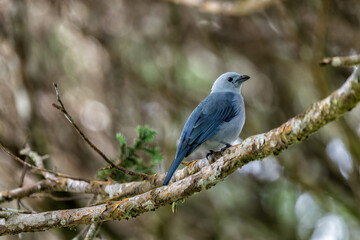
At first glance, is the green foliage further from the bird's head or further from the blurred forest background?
the blurred forest background

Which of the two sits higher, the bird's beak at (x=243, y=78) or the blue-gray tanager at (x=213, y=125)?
the bird's beak at (x=243, y=78)

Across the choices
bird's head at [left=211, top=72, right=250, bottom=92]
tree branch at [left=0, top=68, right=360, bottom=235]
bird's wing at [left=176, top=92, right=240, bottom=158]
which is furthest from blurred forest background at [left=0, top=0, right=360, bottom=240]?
tree branch at [left=0, top=68, right=360, bottom=235]

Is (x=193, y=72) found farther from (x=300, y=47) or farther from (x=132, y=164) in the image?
(x=132, y=164)

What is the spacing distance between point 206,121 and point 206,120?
0.02 m

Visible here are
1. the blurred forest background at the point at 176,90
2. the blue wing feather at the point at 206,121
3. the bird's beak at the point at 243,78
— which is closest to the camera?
the blue wing feather at the point at 206,121

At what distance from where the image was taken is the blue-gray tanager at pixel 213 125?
14.8ft

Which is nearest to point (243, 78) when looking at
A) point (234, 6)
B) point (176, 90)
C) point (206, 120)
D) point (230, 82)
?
point (230, 82)

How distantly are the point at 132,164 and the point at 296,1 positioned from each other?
4819mm

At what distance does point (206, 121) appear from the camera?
4746 millimetres

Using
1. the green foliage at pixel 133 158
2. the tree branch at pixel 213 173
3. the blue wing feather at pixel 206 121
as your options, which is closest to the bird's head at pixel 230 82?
the blue wing feather at pixel 206 121

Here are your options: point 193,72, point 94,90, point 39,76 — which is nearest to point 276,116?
point 193,72

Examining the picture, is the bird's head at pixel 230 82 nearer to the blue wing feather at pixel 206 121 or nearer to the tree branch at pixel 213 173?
the blue wing feather at pixel 206 121

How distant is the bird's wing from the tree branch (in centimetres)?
86

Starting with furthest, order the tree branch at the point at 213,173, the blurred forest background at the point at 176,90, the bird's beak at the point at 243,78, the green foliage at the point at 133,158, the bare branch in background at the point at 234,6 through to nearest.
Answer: the blurred forest background at the point at 176,90 → the bare branch in background at the point at 234,6 → the bird's beak at the point at 243,78 → the green foliage at the point at 133,158 → the tree branch at the point at 213,173
